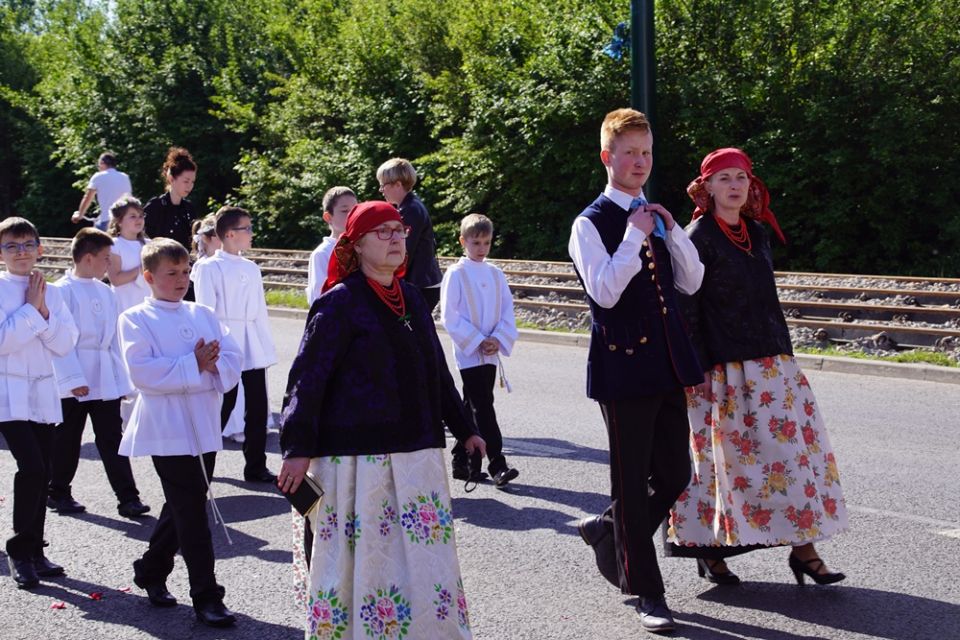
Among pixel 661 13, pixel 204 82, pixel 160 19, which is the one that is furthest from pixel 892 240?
pixel 160 19

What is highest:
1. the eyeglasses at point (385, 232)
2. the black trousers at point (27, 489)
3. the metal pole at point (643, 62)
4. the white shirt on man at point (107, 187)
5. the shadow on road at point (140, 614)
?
the metal pole at point (643, 62)

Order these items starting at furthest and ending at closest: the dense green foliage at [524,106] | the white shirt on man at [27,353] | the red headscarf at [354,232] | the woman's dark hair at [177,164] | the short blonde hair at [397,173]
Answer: the dense green foliage at [524,106] → the woman's dark hair at [177,164] → the short blonde hair at [397,173] → the white shirt on man at [27,353] → the red headscarf at [354,232]

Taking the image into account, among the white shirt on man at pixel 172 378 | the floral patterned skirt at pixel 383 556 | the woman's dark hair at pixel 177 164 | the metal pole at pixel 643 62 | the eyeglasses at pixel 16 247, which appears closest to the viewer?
the floral patterned skirt at pixel 383 556

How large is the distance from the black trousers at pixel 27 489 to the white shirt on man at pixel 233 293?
257 centimetres

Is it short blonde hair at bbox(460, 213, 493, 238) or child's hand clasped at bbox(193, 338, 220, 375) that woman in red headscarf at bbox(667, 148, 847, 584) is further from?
short blonde hair at bbox(460, 213, 493, 238)

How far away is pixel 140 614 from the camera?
5773mm

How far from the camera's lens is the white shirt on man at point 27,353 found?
6355 mm

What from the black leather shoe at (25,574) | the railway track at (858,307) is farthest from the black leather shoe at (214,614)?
the railway track at (858,307)

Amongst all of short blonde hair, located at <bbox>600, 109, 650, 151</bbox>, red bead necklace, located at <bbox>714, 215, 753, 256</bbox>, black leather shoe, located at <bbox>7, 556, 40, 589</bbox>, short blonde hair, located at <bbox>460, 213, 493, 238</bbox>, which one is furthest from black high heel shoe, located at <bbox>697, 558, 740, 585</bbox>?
black leather shoe, located at <bbox>7, 556, 40, 589</bbox>

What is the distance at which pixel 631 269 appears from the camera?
5.11m

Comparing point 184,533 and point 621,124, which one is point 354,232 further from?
point 184,533

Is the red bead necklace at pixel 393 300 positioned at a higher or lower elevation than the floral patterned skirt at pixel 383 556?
higher

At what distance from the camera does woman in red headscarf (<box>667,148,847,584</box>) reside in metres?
5.62

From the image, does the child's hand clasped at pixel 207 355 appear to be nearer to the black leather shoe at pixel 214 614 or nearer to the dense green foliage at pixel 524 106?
the black leather shoe at pixel 214 614
